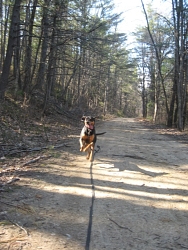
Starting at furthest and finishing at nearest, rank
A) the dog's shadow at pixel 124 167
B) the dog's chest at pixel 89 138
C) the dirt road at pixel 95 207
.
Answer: the dog's chest at pixel 89 138, the dog's shadow at pixel 124 167, the dirt road at pixel 95 207

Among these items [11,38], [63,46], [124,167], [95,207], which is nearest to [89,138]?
[124,167]

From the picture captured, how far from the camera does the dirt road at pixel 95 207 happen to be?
303 cm

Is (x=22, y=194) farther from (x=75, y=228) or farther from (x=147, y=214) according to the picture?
(x=147, y=214)

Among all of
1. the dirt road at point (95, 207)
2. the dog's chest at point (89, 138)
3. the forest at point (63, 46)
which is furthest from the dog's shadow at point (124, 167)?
the forest at point (63, 46)

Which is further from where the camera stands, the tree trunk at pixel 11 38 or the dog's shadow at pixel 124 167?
the tree trunk at pixel 11 38

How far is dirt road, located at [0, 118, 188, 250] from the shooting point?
3.03 metres

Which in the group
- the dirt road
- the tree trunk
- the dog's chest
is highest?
the tree trunk

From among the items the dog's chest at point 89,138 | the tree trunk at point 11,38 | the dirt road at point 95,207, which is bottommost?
the dirt road at point 95,207

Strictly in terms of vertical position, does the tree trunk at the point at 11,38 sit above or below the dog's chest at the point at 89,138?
above

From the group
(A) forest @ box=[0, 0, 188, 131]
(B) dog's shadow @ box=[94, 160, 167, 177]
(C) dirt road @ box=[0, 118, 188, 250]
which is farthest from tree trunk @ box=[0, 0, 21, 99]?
(C) dirt road @ box=[0, 118, 188, 250]

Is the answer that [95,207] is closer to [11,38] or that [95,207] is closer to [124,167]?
[124,167]

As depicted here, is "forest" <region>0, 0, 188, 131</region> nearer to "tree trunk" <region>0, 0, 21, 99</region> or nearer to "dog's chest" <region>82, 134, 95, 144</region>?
"tree trunk" <region>0, 0, 21, 99</region>

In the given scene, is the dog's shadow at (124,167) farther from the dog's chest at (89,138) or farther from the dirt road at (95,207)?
the dog's chest at (89,138)

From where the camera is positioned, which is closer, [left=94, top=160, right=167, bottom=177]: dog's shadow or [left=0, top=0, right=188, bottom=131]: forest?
[left=94, top=160, right=167, bottom=177]: dog's shadow
